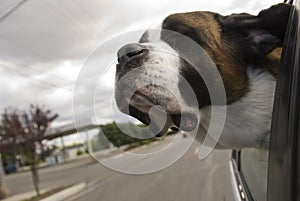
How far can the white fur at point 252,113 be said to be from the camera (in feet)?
4.69

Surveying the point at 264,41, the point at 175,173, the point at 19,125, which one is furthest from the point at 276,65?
the point at 19,125

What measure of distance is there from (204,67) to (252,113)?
264 millimetres

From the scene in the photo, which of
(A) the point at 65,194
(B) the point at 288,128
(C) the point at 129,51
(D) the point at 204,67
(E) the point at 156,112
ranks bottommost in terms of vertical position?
(A) the point at 65,194

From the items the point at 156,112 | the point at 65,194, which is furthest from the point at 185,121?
the point at 65,194

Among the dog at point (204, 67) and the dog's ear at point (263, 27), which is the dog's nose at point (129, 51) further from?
the dog's ear at point (263, 27)

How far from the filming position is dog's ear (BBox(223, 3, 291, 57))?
136cm

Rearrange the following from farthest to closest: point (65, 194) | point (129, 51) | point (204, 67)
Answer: point (65, 194) → point (204, 67) → point (129, 51)

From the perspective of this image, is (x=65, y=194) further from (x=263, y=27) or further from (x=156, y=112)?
(x=263, y=27)

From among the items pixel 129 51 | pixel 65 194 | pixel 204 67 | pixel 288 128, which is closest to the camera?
pixel 288 128

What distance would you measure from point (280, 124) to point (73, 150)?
82.5 ft

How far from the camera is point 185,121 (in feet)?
4.87

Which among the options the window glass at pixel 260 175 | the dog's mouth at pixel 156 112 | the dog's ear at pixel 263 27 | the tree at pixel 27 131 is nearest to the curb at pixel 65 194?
the tree at pixel 27 131

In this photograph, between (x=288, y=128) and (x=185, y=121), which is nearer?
(x=288, y=128)

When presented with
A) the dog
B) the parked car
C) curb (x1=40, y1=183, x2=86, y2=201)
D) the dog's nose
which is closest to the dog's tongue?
the dog
